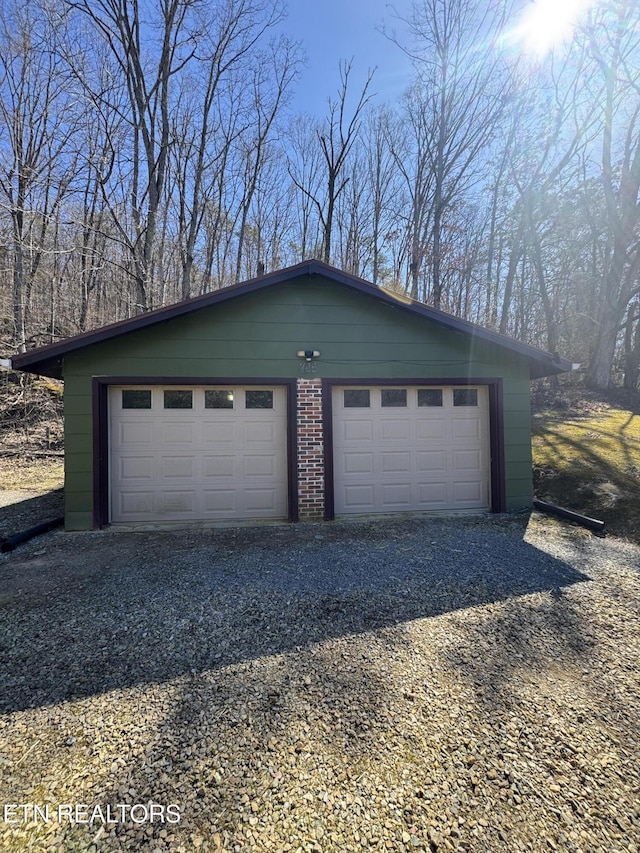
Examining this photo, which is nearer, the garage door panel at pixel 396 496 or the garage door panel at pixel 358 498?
the garage door panel at pixel 358 498

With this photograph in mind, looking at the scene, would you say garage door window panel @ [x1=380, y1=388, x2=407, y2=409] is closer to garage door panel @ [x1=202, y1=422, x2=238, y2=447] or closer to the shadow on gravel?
the shadow on gravel

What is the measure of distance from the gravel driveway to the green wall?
8.04ft

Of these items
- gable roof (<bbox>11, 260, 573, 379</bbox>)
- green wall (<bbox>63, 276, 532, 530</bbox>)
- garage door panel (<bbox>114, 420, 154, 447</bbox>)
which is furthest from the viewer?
garage door panel (<bbox>114, 420, 154, 447</bbox>)

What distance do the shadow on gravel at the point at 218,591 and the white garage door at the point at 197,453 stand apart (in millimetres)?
636

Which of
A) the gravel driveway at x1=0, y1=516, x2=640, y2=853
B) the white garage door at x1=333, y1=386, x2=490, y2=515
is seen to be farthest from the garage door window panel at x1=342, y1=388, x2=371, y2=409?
the gravel driveway at x1=0, y1=516, x2=640, y2=853

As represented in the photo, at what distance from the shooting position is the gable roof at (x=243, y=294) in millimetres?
5598

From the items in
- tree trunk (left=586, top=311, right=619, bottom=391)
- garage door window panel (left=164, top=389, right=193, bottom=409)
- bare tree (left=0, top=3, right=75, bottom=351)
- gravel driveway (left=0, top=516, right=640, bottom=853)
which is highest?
bare tree (left=0, top=3, right=75, bottom=351)

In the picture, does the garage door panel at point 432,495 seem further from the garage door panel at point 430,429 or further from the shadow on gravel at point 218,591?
the shadow on gravel at point 218,591

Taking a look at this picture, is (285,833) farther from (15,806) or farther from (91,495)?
(91,495)

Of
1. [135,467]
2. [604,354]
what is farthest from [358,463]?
[604,354]

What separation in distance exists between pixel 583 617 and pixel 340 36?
17.3 m

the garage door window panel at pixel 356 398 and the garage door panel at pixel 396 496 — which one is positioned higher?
the garage door window panel at pixel 356 398

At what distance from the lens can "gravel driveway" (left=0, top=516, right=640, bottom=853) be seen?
64.8 inches

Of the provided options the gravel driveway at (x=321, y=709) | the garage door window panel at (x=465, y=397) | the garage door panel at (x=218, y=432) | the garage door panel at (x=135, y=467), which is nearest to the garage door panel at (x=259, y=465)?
the garage door panel at (x=218, y=432)
